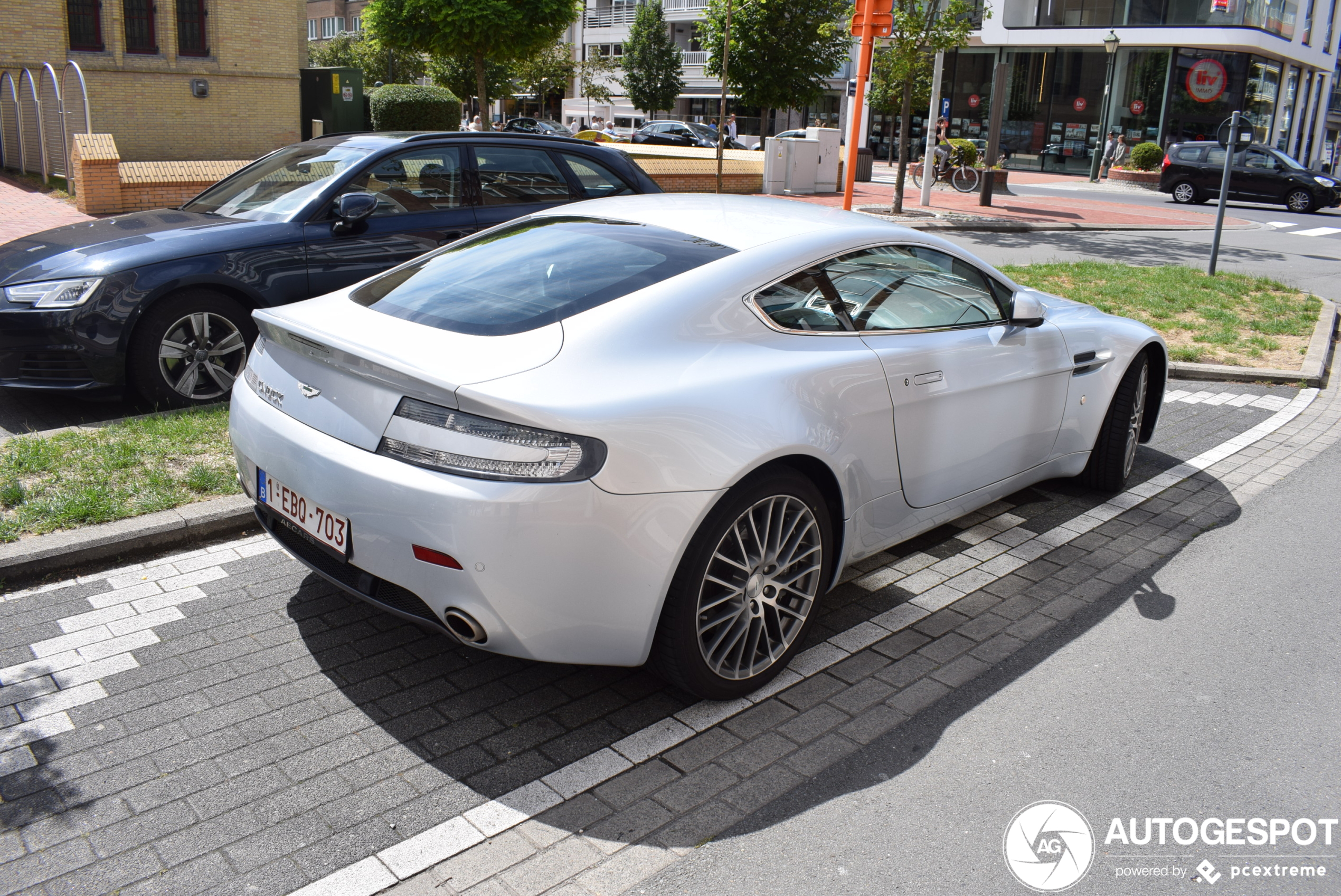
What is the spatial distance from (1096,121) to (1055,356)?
136 ft

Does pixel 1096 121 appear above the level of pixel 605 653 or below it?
above

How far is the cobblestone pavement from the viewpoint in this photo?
2639 millimetres

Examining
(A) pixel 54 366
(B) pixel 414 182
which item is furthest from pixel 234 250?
(B) pixel 414 182

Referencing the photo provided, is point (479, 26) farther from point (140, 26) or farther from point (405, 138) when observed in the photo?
point (405, 138)

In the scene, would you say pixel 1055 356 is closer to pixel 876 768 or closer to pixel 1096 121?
pixel 876 768

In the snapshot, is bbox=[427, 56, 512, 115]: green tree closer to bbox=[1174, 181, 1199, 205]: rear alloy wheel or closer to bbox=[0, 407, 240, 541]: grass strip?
bbox=[1174, 181, 1199, 205]: rear alloy wheel

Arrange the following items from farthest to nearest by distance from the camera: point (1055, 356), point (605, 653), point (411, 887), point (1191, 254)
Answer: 1. point (1191, 254)
2. point (1055, 356)
3. point (605, 653)
4. point (411, 887)

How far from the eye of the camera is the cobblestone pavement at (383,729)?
8.66 feet

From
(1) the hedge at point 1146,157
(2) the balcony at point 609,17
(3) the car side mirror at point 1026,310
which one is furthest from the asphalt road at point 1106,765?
(2) the balcony at point 609,17

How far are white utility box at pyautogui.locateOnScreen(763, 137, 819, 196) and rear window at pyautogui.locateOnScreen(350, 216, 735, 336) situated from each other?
1939 cm

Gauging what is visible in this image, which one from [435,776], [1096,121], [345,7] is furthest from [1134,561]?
[345,7]

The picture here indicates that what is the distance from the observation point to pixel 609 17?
237 ft

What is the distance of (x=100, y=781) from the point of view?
2.89 metres

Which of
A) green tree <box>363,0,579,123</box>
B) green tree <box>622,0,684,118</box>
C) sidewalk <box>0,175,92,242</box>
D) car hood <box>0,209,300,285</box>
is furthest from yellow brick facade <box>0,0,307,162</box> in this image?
green tree <box>622,0,684,118</box>
